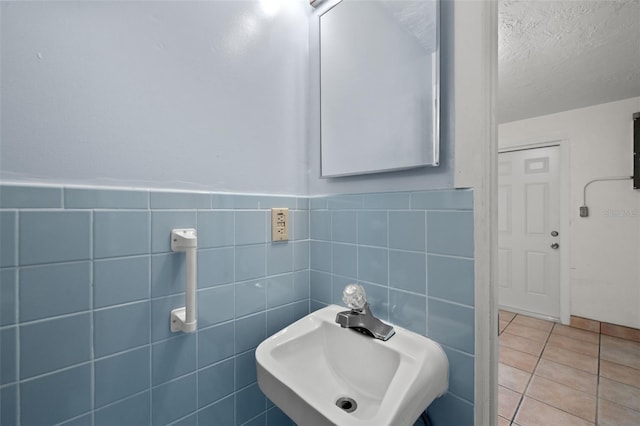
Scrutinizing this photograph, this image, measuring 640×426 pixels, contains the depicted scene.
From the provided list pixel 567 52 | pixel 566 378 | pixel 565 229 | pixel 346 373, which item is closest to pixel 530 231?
pixel 565 229

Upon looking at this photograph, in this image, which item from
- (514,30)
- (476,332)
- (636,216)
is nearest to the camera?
(476,332)

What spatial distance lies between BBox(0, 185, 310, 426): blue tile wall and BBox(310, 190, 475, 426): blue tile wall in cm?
26

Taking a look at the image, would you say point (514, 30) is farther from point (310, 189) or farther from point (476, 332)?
point (476, 332)

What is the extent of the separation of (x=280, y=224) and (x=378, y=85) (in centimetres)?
62

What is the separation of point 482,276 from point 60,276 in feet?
3.45

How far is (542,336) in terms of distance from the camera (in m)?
2.49

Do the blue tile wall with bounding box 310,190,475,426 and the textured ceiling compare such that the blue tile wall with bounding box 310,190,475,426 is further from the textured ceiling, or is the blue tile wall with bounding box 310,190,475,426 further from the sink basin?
the textured ceiling

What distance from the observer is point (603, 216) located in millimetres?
2508

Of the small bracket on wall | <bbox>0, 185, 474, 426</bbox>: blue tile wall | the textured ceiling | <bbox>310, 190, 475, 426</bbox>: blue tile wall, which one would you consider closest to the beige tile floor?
<bbox>310, 190, 475, 426</bbox>: blue tile wall

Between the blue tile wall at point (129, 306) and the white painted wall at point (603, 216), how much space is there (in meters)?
3.13

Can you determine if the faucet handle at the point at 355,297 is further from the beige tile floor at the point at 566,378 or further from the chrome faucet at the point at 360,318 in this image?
the beige tile floor at the point at 566,378

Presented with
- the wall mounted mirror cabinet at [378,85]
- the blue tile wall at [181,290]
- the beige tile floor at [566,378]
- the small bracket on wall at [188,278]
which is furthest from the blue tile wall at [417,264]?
the beige tile floor at [566,378]

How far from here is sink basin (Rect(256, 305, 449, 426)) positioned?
0.61 meters

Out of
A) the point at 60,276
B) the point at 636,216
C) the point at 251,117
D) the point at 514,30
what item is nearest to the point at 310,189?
the point at 251,117
